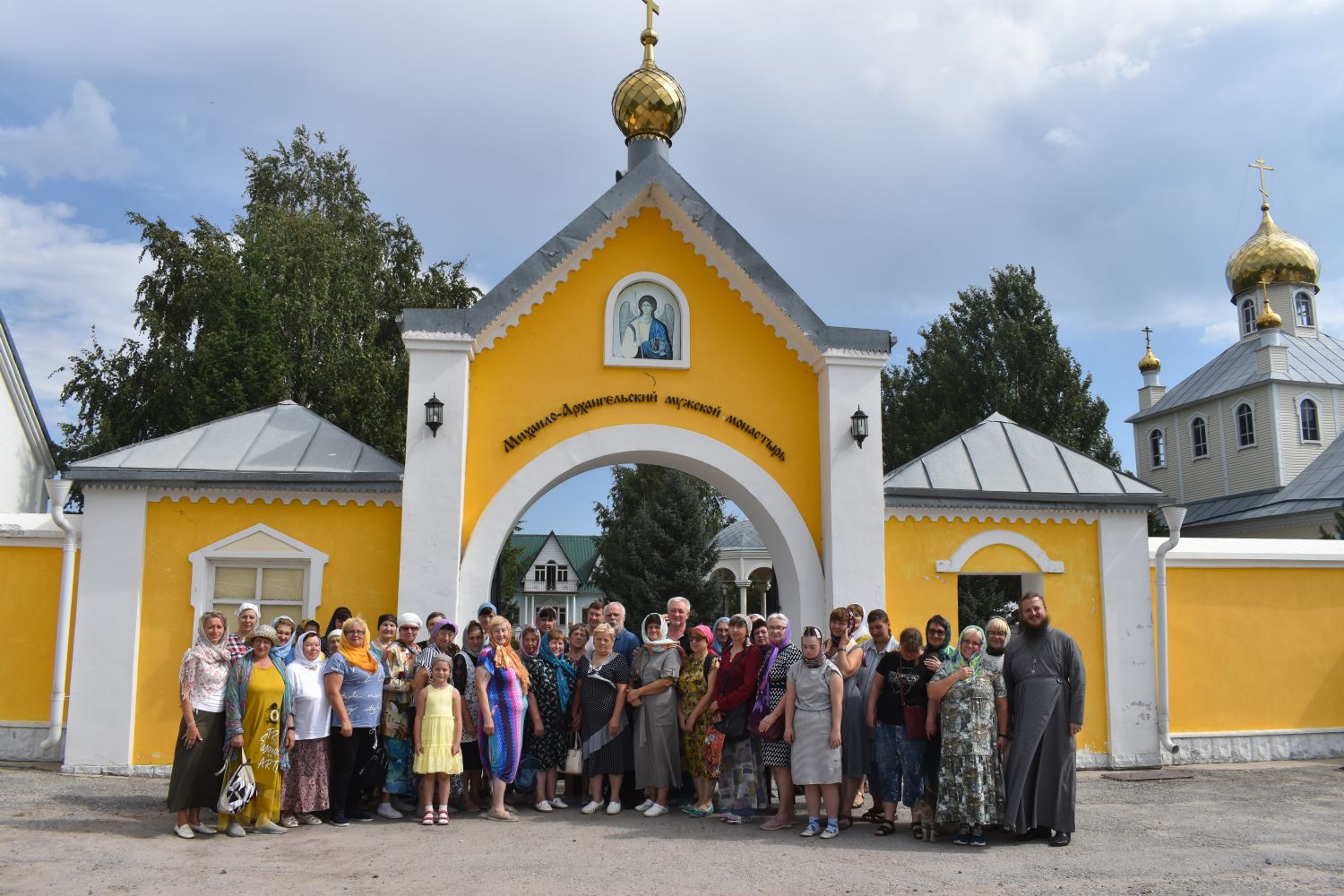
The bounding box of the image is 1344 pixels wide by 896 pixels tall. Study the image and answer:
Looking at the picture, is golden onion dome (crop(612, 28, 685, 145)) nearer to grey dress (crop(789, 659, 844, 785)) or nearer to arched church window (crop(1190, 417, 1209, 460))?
grey dress (crop(789, 659, 844, 785))

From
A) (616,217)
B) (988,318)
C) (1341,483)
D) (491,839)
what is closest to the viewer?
(491,839)

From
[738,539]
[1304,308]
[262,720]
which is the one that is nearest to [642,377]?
[262,720]

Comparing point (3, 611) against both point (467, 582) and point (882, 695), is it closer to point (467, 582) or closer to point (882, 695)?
Answer: point (467, 582)

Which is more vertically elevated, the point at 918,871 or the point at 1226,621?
the point at 1226,621

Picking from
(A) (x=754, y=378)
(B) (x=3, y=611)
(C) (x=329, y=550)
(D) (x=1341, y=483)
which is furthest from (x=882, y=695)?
(D) (x=1341, y=483)

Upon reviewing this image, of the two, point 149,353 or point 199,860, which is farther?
point 149,353

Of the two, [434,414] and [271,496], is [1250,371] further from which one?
[271,496]

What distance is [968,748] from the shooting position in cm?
691

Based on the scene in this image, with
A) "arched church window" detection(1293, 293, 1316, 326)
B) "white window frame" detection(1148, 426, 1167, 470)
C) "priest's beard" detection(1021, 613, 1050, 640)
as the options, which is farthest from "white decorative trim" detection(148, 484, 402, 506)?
"arched church window" detection(1293, 293, 1316, 326)

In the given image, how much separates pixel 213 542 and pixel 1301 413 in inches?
1307

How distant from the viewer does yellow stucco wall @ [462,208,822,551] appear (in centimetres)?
1011

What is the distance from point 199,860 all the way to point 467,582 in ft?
12.3

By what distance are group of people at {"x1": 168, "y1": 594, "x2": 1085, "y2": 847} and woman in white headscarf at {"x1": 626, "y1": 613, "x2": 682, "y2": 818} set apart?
16 millimetres

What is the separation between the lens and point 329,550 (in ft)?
32.3
